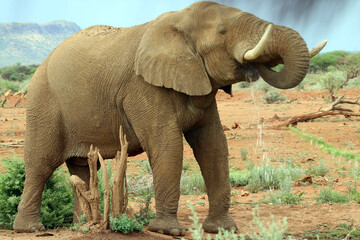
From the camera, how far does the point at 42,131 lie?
7000 mm

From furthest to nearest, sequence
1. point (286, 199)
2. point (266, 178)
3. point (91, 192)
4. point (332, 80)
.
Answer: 1. point (332, 80)
2. point (266, 178)
3. point (286, 199)
4. point (91, 192)

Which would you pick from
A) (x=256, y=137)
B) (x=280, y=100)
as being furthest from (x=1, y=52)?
(x=256, y=137)

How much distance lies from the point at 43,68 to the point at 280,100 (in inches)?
938

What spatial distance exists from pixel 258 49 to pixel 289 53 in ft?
0.97

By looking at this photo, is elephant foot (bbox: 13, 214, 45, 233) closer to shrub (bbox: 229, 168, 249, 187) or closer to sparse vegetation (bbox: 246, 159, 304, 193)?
sparse vegetation (bbox: 246, 159, 304, 193)

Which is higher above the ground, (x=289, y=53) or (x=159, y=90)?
(x=289, y=53)

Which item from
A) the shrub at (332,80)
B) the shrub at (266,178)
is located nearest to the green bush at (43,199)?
the shrub at (266,178)

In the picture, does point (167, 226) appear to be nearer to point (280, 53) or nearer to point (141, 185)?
point (280, 53)

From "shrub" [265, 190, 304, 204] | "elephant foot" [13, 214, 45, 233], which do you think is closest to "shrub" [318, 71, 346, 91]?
"shrub" [265, 190, 304, 204]

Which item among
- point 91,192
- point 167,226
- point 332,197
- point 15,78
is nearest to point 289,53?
point 167,226

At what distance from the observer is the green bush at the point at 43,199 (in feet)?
24.0

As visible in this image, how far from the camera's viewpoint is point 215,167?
668 cm

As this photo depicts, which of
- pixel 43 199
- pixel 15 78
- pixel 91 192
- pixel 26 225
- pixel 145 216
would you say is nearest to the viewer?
pixel 91 192

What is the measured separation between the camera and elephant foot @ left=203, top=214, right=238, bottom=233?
21.7 feet
